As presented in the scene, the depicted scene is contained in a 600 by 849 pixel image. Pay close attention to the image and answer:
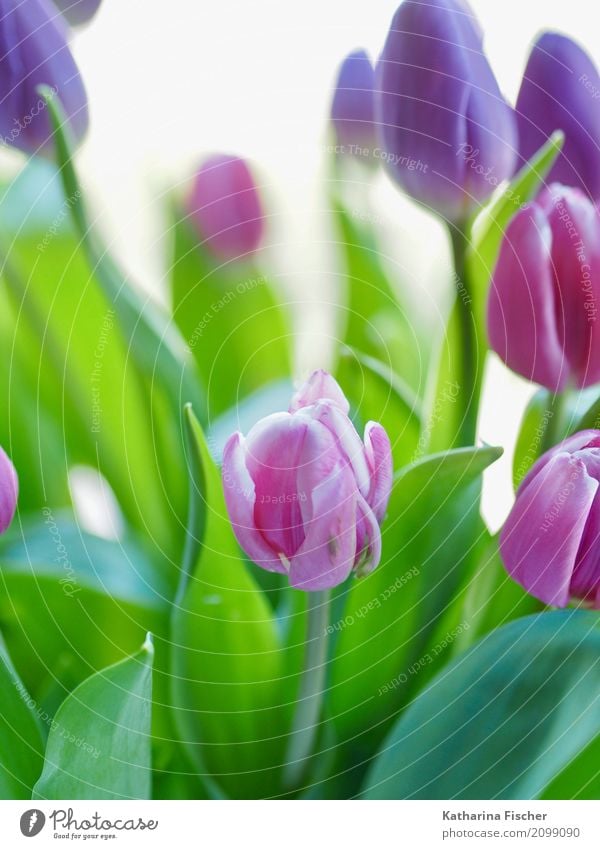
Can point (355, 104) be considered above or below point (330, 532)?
above

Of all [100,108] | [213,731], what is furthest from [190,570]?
[100,108]

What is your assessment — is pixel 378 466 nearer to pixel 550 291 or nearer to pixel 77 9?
pixel 550 291

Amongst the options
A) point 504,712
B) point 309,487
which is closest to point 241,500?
point 309,487

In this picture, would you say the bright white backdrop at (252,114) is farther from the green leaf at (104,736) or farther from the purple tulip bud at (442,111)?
the green leaf at (104,736)

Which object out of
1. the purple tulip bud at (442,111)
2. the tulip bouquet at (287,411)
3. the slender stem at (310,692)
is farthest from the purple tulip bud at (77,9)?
the slender stem at (310,692)

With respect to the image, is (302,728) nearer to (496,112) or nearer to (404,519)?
(404,519)
